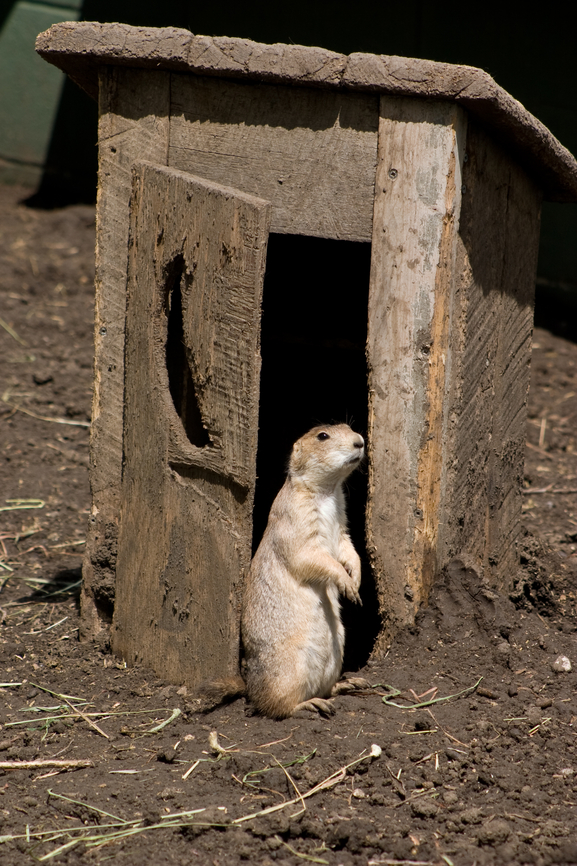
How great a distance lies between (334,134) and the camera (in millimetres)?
3391

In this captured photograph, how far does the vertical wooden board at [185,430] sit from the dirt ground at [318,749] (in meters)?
0.32

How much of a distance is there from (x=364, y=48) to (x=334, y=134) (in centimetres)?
510

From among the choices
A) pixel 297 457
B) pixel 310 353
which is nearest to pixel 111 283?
pixel 297 457

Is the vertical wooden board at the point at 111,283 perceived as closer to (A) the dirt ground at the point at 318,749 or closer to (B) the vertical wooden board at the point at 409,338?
(A) the dirt ground at the point at 318,749

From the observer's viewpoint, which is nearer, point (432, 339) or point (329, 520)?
point (432, 339)

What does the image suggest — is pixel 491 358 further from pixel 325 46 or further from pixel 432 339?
pixel 325 46

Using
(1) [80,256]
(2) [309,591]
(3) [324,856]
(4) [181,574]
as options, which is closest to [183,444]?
(4) [181,574]

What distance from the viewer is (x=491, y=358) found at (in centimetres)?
387

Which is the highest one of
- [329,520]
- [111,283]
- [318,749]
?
[111,283]

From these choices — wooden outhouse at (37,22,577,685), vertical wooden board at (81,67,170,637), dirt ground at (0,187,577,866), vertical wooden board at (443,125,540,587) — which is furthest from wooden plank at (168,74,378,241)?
dirt ground at (0,187,577,866)

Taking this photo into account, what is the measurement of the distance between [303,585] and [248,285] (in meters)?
1.34

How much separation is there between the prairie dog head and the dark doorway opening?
1.13 m

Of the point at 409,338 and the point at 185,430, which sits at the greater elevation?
the point at 409,338

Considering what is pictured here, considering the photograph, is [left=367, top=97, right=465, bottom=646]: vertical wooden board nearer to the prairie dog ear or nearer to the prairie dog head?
the prairie dog head
